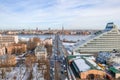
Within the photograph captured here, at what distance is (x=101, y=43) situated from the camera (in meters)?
20.7

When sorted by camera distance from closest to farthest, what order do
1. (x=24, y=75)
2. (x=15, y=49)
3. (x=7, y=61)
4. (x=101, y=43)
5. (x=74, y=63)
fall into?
(x=24, y=75) < (x=74, y=63) < (x=7, y=61) < (x=101, y=43) < (x=15, y=49)

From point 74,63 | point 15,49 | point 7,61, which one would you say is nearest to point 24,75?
point 7,61

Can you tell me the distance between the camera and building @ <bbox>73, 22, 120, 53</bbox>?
20.6 m

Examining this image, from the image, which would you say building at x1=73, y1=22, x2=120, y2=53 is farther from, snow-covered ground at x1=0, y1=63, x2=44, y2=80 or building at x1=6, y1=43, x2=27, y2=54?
snow-covered ground at x1=0, y1=63, x2=44, y2=80

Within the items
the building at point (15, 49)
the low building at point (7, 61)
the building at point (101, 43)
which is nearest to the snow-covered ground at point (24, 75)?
the low building at point (7, 61)

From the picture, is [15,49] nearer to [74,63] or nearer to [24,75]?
[74,63]

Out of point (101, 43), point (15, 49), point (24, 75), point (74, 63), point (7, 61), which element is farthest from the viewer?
point (15, 49)

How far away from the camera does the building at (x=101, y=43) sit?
810 inches

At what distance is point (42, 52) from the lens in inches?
777

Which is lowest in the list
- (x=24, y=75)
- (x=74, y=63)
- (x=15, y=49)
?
(x=24, y=75)

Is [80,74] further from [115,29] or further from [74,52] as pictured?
[115,29]

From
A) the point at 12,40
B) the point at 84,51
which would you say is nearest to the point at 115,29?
the point at 84,51

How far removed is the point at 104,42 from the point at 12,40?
15412 millimetres

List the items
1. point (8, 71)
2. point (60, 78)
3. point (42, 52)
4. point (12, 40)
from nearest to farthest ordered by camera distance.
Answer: point (60, 78) → point (8, 71) → point (42, 52) → point (12, 40)
